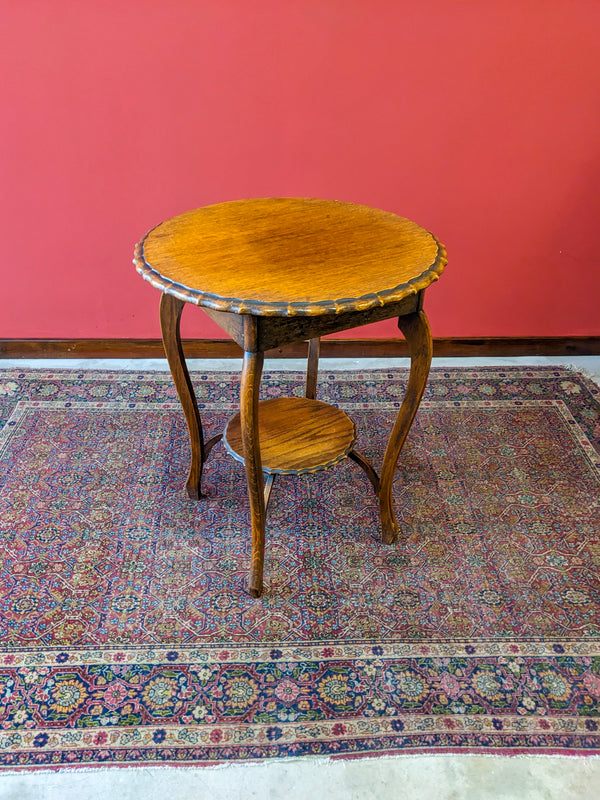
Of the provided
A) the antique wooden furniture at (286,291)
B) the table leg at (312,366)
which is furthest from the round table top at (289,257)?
the table leg at (312,366)

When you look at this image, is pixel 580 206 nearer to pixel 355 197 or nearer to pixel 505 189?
pixel 505 189

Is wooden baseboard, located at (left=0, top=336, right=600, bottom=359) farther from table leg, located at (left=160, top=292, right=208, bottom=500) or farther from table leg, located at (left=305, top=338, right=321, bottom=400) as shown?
table leg, located at (left=160, top=292, right=208, bottom=500)

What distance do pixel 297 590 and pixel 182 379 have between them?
804mm

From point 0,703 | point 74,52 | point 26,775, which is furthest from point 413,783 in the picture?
point 74,52

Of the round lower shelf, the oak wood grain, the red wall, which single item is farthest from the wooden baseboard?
the oak wood grain

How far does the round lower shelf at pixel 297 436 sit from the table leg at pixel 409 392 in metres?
0.18

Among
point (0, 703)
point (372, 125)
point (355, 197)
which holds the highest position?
point (372, 125)

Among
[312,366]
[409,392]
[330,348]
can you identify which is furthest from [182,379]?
[330,348]

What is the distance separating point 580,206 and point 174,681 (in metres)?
2.75

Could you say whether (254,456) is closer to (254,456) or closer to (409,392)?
(254,456)

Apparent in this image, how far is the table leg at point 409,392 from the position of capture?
1.93 m

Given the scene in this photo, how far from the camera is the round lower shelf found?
2213 mm

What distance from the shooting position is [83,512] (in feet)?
8.04

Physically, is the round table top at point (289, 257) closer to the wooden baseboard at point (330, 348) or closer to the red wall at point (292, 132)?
the red wall at point (292, 132)
